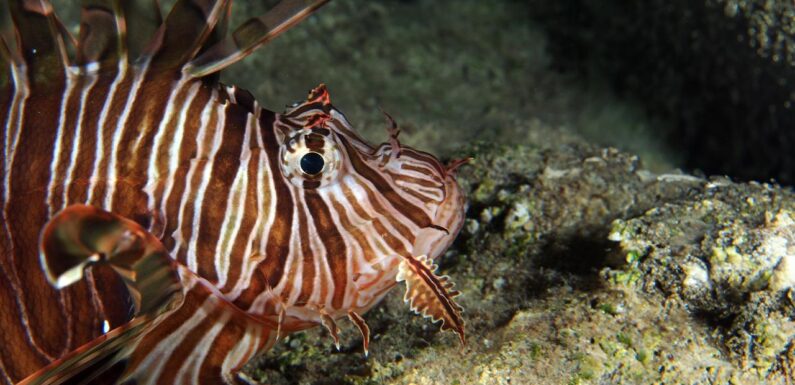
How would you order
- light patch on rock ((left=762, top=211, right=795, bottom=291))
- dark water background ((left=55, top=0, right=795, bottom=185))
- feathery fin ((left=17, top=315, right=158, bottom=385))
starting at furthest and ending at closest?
1. dark water background ((left=55, top=0, right=795, bottom=185))
2. light patch on rock ((left=762, top=211, right=795, bottom=291))
3. feathery fin ((left=17, top=315, right=158, bottom=385))

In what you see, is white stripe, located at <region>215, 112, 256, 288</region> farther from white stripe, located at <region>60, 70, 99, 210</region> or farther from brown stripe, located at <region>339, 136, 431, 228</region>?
white stripe, located at <region>60, 70, 99, 210</region>

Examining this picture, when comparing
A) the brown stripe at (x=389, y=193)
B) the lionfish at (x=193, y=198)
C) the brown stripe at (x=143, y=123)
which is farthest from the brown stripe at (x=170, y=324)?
the brown stripe at (x=389, y=193)

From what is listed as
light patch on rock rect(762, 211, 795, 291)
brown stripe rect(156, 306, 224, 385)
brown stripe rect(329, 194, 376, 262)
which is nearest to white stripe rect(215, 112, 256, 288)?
brown stripe rect(156, 306, 224, 385)

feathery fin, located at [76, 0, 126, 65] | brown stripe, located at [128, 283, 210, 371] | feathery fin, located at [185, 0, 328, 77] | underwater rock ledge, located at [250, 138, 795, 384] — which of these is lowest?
underwater rock ledge, located at [250, 138, 795, 384]

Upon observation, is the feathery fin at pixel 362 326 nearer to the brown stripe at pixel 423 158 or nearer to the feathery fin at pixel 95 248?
the brown stripe at pixel 423 158

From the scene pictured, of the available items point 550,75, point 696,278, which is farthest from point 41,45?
point 550,75

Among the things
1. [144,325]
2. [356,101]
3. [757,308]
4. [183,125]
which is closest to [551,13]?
[356,101]
